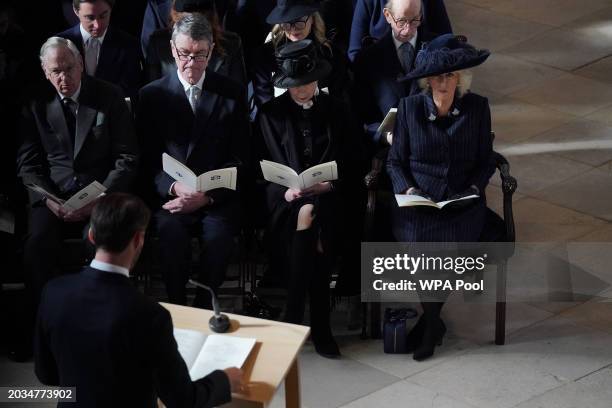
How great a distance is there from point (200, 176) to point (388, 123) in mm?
1153

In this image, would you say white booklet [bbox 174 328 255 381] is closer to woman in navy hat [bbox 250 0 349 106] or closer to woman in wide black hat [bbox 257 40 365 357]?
woman in wide black hat [bbox 257 40 365 357]

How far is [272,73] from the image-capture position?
715cm

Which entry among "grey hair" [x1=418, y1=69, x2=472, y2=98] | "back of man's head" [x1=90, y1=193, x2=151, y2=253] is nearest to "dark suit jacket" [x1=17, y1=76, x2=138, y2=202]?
"grey hair" [x1=418, y1=69, x2=472, y2=98]

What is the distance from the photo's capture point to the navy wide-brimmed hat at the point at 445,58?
625 centimetres

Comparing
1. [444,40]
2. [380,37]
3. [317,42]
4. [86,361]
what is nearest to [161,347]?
[86,361]

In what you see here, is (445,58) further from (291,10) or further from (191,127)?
(191,127)

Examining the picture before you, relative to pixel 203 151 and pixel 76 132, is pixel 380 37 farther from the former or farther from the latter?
pixel 76 132

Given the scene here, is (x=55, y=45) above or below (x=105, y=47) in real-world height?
above

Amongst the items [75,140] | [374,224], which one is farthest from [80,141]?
[374,224]

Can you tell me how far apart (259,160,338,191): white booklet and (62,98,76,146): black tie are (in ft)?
3.46

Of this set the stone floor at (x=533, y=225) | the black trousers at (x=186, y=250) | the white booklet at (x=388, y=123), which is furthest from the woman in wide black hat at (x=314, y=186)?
the stone floor at (x=533, y=225)

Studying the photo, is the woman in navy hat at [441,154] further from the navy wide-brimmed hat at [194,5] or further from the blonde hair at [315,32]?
the navy wide-brimmed hat at [194,5]

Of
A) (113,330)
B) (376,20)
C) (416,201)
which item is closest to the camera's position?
(113,330)

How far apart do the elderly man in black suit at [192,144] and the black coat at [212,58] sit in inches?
12.8
